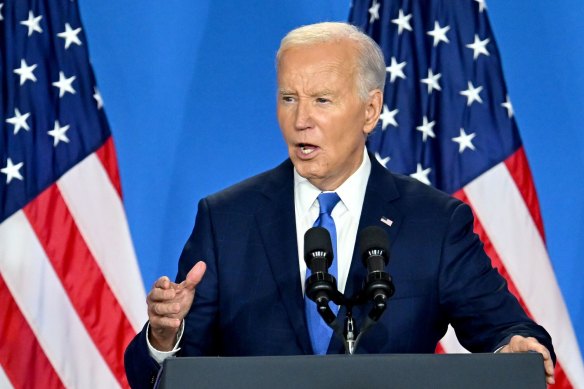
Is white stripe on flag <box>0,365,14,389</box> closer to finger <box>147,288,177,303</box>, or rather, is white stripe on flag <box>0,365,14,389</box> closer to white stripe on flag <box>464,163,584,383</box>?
white stripe on flag <box>464,163,584,383</box>

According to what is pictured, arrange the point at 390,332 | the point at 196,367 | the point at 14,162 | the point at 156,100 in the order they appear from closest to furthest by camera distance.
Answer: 1. the point at 196,367
2. the point at 390,332
3. the point at 14,162
4. the point at 156,100

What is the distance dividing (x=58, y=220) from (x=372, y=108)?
5.96 feet

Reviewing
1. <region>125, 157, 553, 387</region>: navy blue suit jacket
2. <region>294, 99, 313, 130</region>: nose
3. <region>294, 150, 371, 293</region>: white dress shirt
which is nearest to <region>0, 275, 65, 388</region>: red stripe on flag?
<region>125, 157, 553, 387</region>: navy blue suit jacket

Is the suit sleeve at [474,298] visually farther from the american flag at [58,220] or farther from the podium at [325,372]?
the american flag at [58,220]

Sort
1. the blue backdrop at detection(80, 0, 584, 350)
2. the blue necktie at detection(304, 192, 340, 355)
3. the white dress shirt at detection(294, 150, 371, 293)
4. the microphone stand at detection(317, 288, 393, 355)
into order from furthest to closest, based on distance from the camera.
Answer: the blue backdrop at detection(80, 0, 584, 350), the white dress shirt at detection(294, 150, 371, 293), the blue necktie at detection(304, 192, 340, 355), the microphone stand at detection(317, 288, 393, 355)

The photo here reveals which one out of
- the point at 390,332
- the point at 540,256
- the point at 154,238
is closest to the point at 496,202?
the point at 540,256

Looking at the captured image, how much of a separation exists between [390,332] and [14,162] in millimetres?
2155

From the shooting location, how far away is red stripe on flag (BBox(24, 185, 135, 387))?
14.1 feet

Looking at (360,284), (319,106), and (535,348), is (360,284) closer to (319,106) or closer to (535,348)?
(319,106)

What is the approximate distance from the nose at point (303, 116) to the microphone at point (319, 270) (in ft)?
1.91

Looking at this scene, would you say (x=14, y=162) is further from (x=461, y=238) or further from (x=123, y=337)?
(x=461, y=238)

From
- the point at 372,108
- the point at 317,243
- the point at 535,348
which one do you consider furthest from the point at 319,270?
the point at 372,108

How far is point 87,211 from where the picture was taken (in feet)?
14.4

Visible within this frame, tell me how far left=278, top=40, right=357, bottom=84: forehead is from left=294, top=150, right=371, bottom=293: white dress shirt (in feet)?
1.01
